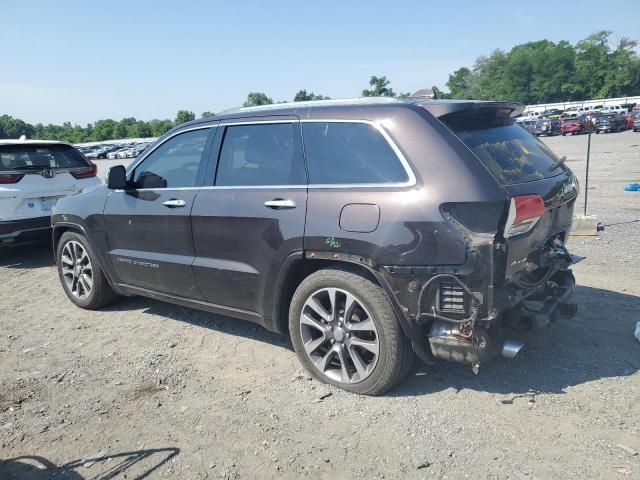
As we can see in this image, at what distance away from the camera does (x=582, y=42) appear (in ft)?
378

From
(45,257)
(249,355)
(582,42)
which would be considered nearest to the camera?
(249,355)

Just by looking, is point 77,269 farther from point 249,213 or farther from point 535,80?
point 535,80

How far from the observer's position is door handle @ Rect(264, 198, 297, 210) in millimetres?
3650

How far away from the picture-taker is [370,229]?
10.8ft

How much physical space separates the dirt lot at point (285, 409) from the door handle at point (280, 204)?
1.23 m

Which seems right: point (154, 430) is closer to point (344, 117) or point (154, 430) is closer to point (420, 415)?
point (420, 415)

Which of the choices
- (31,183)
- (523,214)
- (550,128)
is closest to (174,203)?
(523,214)

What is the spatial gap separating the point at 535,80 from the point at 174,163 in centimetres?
12881

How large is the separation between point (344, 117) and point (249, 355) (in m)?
2.02

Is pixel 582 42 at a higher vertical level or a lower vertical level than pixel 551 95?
higher

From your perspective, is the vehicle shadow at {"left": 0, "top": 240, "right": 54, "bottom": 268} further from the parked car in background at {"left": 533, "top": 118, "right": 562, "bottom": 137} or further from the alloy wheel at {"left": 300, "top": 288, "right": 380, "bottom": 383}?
the parked car in background at {"left": 533, "top": 118, "right": 562, "bottom": 137}

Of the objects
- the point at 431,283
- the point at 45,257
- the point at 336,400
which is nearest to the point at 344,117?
the point at 431,283

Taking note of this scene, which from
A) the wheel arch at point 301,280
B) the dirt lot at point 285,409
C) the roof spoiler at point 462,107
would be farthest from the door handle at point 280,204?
the dirt lot at point 285,409

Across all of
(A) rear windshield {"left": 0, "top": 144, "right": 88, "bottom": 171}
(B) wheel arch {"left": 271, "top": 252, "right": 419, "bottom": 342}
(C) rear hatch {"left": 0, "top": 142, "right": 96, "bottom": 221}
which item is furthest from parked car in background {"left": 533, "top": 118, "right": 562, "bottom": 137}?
(B) wheel arch {"left": 271, "top": 252, "right": 419, "bottom": 342}
